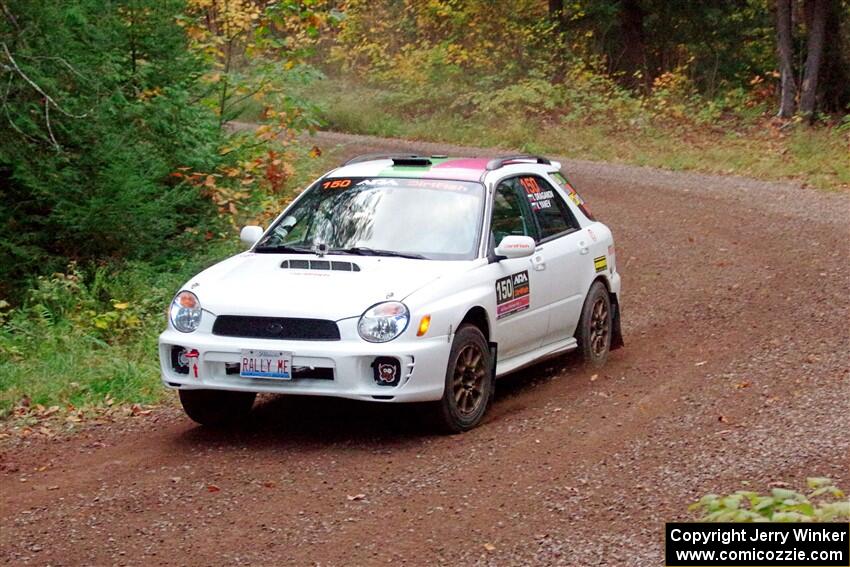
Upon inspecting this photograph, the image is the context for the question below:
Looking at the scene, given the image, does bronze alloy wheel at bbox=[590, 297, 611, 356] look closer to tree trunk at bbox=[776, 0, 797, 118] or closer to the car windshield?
the car windshield

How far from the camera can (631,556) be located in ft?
19.3

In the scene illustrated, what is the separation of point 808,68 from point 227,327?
69.8ft

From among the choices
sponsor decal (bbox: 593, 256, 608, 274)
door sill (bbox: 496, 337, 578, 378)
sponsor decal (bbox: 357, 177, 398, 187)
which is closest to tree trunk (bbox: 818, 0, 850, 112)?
sponsor decal (bbox: 593, 256, 608, 274)

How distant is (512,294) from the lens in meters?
9.11

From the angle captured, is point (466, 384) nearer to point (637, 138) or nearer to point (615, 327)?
point (615, 327)

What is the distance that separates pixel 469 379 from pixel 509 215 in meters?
1.60

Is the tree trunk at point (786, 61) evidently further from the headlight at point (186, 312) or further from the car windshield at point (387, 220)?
the headlight at point (186, 312)

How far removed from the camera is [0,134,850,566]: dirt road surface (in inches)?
244

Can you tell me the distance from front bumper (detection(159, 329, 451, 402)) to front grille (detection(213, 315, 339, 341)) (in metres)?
0.05

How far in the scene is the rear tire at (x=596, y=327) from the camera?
10297 mm

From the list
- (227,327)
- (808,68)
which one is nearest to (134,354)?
(227,327)

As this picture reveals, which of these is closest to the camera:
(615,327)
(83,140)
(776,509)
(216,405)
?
(776,509)

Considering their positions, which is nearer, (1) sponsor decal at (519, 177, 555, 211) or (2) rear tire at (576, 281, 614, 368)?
(1) sponsor decal at (519, 177, 555, 211)

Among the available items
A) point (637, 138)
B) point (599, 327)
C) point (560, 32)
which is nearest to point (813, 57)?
point (637, 138)
